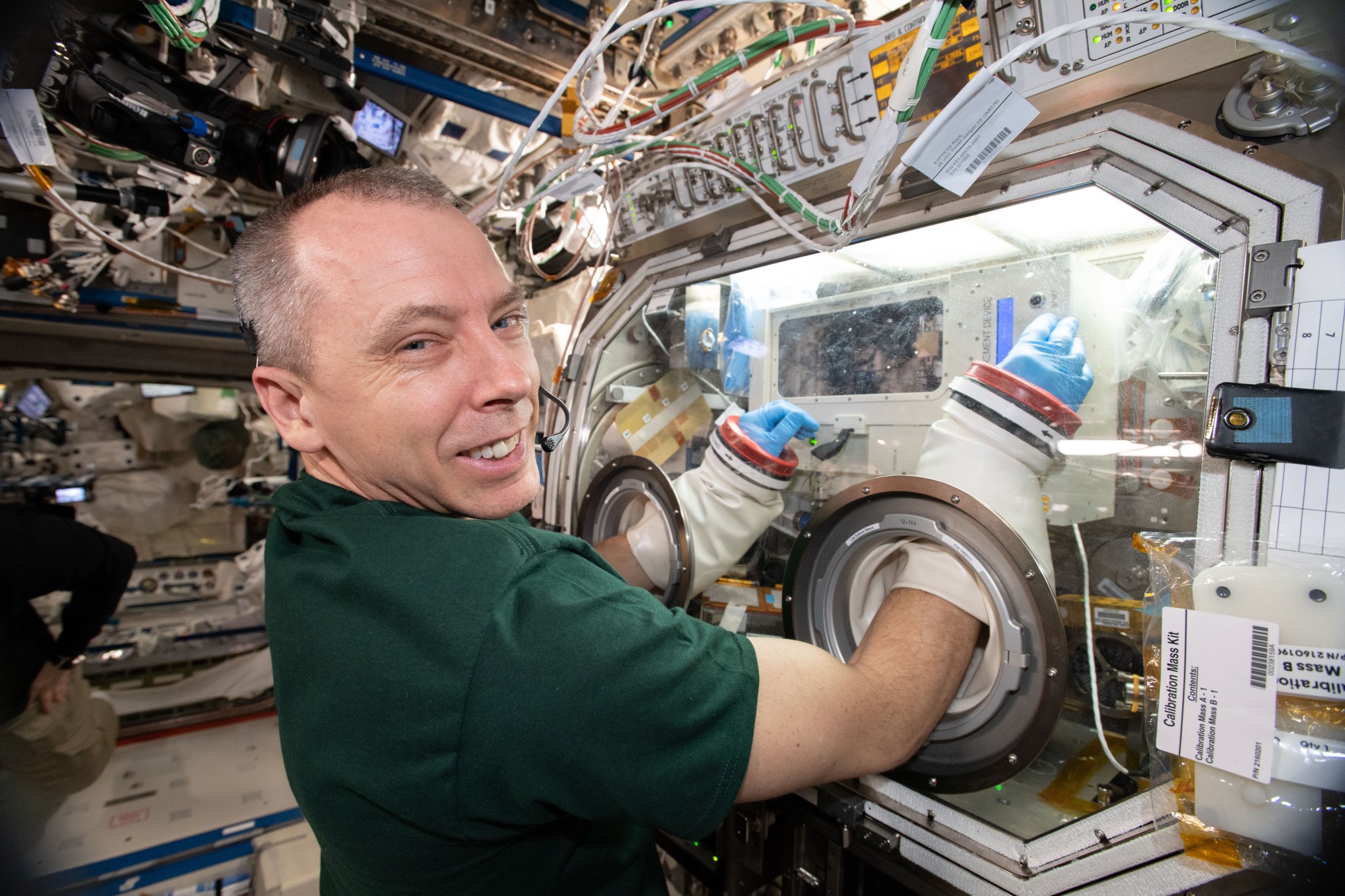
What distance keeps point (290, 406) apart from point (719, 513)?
125 cm

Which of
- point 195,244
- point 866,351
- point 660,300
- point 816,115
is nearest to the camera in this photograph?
point 816,115

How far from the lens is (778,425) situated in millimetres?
1975

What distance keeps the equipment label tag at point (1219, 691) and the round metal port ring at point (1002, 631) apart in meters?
0.29

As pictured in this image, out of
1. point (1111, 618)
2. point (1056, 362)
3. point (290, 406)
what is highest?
point (1056, 362)

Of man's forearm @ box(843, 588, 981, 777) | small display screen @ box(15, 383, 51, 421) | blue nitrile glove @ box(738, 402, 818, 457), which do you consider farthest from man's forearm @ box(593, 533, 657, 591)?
small display screen @ box(15, 383, 51, 421)

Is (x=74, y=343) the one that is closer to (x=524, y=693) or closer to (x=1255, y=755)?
(x=524, y=693)

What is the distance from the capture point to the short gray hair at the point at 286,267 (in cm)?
118

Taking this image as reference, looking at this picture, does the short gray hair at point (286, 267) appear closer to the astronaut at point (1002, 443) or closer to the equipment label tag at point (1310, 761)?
the astronaut at point (1002, 443)

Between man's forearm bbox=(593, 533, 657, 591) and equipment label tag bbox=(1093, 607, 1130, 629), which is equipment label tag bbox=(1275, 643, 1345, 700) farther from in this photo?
man's forearm bbox=(593, 533, 657, 591)

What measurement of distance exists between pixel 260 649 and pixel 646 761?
5544 mm

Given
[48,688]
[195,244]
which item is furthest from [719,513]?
[48,688]

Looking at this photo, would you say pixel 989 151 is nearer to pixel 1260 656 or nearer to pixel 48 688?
pixel 1260 656

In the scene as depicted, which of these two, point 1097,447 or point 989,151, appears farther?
point 1097,447

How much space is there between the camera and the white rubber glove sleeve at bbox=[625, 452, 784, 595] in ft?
6.63
